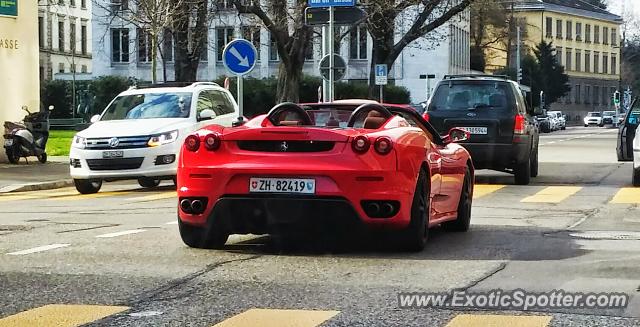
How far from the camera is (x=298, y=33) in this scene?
118ft

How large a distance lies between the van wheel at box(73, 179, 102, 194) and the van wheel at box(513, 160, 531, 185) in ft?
21.6

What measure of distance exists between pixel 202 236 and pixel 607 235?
12.5ft

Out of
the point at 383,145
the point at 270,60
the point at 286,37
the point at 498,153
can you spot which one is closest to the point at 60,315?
the point at 383,145

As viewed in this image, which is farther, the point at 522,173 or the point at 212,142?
the point at 522,173

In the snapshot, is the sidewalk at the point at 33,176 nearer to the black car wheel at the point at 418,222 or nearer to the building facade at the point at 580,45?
the black car wheel at the point at 418,222

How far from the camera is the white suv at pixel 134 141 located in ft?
59.7

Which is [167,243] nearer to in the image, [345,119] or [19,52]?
[345,119]

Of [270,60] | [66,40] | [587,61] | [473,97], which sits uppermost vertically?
[66,40]

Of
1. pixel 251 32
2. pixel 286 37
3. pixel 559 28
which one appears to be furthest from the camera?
pixel 559 28

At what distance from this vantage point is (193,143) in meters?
9.57

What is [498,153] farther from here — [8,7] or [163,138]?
[8,7]

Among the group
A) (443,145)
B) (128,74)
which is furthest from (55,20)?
(443,145)

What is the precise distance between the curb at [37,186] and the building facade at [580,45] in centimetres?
10416

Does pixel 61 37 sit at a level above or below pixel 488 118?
above
